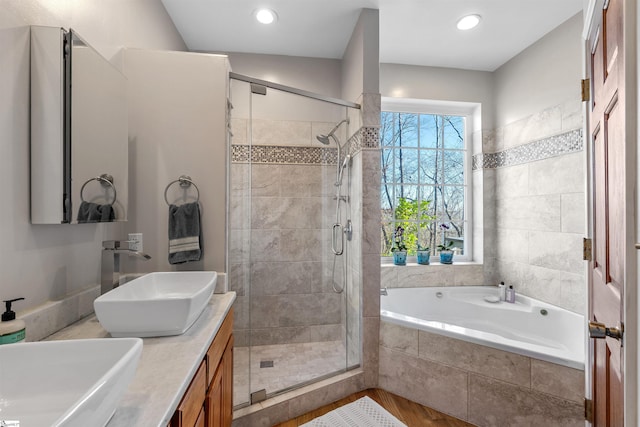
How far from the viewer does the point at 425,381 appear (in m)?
2.01

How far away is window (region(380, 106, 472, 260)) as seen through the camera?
122 inches

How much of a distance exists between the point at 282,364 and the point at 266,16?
8.56ft

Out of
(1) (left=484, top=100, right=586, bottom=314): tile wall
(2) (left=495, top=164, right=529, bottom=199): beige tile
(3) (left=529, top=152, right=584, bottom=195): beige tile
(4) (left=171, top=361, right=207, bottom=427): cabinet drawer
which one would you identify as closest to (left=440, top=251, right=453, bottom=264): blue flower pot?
(1) (left=484, top=100, right=586, bottom=314): tile wall

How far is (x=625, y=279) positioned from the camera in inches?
26.1

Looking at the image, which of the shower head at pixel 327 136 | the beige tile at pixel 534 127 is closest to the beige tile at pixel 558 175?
the beige tile at pixel 534 127

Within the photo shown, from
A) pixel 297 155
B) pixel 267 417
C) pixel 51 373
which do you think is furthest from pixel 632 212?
pixel 297 155

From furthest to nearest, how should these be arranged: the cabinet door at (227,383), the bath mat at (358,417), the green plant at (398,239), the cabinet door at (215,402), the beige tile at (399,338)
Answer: the green plant at (398,239) → the beige tile at (399,338) → the bath mat at (358,417) → the cabinet door at (227,383) → the cabinet door at (215,402)

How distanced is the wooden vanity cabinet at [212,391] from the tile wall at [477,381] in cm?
118

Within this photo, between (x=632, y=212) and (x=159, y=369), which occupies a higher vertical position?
(x=632, y=212)

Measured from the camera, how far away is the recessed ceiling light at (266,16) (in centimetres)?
228

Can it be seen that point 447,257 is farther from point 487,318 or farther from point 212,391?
point 212,391

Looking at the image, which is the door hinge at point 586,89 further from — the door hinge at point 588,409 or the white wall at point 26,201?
the white wall at point 26,201

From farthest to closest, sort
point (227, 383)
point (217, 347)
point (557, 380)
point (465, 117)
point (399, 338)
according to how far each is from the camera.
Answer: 1. point (465, 117)
2. point (399, 338)
3. point (557, 380)
4. point (227, 383)
5. point (217, 347)

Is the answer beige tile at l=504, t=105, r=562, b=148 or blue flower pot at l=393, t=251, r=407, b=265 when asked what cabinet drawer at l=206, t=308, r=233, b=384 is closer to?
blue flower pot at l=393, t=251, r=407, b=265
